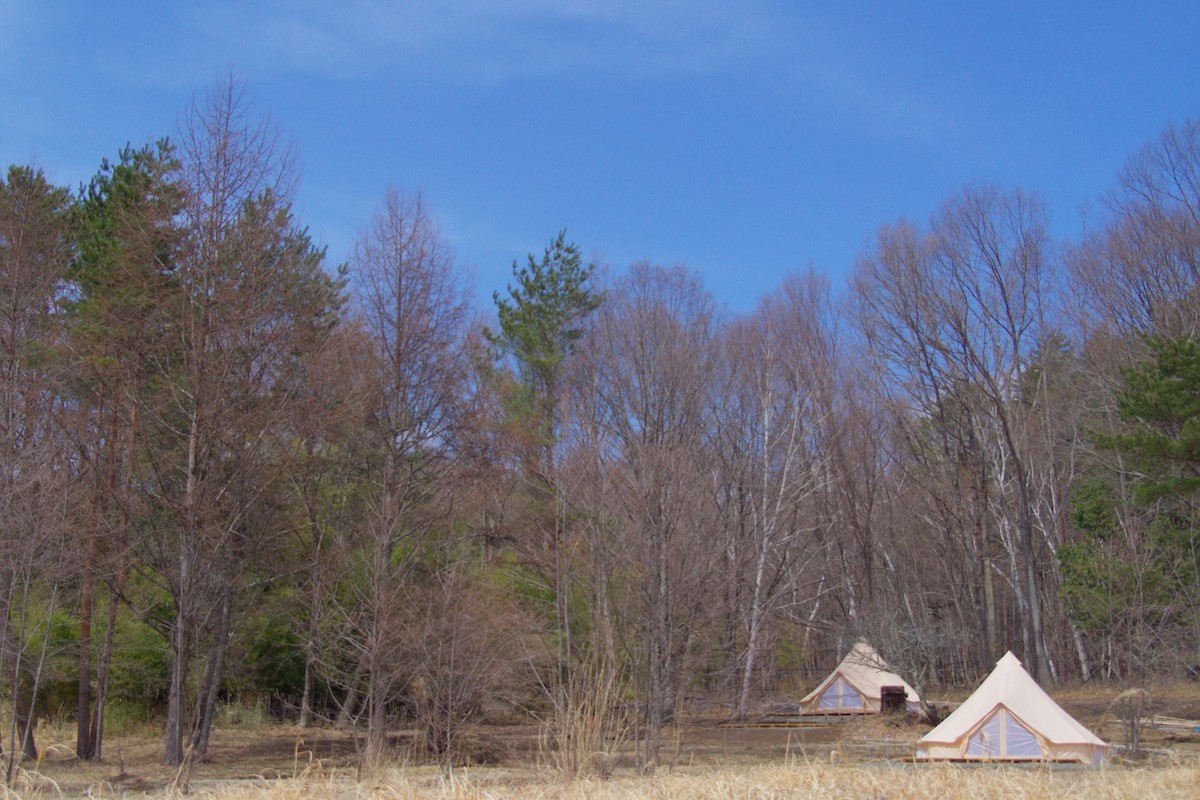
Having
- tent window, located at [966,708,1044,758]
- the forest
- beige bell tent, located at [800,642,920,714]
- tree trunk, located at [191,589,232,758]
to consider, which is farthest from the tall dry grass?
beige bell tent, located at [800,642,920,714]

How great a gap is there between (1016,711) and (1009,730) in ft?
0.99

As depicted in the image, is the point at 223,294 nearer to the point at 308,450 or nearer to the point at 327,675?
the point at 308,450

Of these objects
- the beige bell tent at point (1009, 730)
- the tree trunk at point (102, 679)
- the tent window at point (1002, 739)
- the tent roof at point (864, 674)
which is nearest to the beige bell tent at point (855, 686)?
the tent roof at point (864, 674)

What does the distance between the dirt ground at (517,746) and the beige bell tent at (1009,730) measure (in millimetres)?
717

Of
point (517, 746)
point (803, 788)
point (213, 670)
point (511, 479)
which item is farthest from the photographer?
point (511, 479)

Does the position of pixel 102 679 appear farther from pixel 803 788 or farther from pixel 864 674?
pixel 864 674

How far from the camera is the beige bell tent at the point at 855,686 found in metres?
24.7

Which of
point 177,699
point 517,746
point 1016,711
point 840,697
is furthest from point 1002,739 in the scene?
point 177,699

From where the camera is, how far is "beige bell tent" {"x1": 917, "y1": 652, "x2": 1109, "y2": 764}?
14344mm

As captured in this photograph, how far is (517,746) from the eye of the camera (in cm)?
1773

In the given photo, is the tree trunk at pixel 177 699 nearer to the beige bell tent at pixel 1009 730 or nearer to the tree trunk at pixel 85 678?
the tree trunk at pixel 85 678

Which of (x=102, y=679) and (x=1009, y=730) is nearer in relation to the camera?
(x=1009, y=730)

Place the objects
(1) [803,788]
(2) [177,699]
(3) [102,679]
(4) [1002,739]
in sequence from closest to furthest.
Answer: (1) [803,788] → (2) [177,699] → (4) [1002,739] → (3) [102,679]

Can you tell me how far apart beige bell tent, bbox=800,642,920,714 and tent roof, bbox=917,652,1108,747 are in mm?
9199
